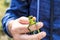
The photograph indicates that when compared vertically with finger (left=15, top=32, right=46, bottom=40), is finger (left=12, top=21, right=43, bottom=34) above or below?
above

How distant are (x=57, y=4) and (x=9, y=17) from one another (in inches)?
9.8

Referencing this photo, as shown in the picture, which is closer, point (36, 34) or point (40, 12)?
point (36, 34)

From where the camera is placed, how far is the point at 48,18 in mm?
798

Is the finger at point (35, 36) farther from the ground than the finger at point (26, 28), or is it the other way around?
the finger at point (26, 28)

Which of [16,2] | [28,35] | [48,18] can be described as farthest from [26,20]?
[16,2]

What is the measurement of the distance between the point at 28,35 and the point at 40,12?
0.55ft

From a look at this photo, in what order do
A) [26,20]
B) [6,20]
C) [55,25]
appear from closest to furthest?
[26,20] < [55,25] < [6,20]

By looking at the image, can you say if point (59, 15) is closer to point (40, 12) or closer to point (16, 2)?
point (40, 12)

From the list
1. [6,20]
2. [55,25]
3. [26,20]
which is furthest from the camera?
[6,20]

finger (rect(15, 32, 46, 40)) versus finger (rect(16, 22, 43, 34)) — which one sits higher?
finger (rect(16, 22, 43, 34))

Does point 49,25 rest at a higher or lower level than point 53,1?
lower

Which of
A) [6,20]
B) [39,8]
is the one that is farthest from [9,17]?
[39,8]

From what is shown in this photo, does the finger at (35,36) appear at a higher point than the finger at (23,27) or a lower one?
lower

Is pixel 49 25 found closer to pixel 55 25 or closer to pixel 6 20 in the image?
pixel 55 25
